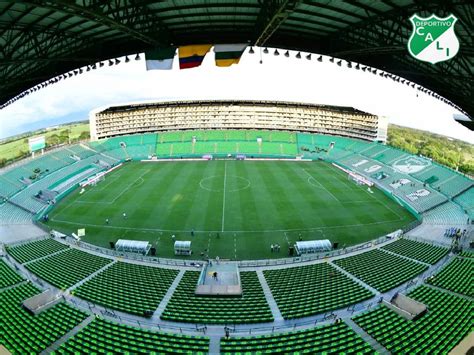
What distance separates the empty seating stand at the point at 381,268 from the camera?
22.3m

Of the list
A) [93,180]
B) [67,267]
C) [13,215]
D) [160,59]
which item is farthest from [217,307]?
[93,180]

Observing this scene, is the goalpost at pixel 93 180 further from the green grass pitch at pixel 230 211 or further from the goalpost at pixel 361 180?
the goalpost at pixel 361 180

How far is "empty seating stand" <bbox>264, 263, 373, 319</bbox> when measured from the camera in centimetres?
1939

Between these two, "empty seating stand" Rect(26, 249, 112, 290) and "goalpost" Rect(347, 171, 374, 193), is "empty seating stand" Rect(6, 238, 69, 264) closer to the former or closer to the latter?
"empty seating stand" Rect(26, 249, 112, 290)

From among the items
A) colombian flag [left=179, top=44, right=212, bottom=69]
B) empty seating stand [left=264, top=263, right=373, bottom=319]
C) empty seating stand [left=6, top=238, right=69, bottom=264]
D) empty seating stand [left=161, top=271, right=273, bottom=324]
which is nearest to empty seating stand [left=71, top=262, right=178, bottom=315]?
empty seating stand [left=161, top=271, right=273, bottom=324]

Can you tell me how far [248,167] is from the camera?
60.8 meters

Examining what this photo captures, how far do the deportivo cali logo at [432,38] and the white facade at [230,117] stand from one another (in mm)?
70833

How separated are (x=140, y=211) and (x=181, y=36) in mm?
23536

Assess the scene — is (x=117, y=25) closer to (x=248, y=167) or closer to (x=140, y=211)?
(x=140, y=211)

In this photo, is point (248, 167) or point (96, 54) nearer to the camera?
point (96, 54)

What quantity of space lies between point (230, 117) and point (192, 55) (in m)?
65.4

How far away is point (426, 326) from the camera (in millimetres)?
16891

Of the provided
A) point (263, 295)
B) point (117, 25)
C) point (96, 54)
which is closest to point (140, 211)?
point (96, 54)

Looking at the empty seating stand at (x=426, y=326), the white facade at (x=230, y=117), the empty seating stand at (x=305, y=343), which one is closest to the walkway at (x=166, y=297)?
the empty seating stand at (x=305, y=343)
